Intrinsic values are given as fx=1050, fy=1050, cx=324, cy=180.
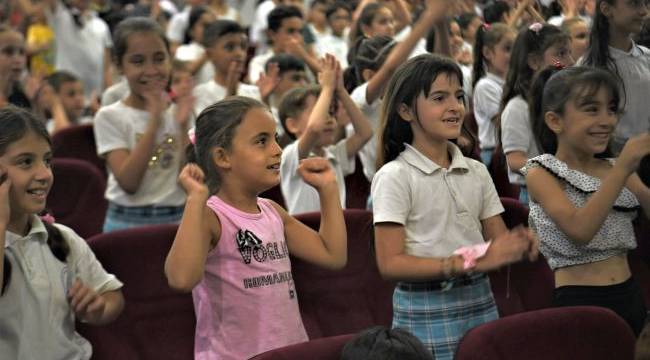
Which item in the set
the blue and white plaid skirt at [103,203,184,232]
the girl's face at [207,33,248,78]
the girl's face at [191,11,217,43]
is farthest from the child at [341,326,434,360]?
the girl's face at [191,11,217,43]

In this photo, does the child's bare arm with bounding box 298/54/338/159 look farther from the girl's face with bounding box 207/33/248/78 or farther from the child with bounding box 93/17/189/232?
the girl's face with bounding box 207/33/248/78

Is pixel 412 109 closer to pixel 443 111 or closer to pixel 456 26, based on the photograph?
pixel 443 111

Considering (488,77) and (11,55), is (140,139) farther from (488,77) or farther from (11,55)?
(11,55)

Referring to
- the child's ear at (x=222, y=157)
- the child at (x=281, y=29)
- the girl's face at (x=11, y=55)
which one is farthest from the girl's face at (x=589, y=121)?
the child at (x=281, y=29)

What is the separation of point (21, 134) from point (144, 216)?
124cm

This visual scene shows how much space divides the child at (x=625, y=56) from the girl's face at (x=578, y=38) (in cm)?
23

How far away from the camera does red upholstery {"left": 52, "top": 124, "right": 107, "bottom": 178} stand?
4.92 m

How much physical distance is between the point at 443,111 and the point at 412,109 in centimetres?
9

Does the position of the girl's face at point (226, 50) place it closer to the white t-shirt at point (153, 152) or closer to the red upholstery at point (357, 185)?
the red upholstery at point (357, 185)

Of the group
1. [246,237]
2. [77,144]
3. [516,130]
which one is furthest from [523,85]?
[77,144]

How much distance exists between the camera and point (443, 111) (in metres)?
2.74

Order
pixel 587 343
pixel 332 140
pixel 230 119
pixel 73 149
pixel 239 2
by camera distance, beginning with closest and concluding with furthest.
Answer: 1. pixel 587 343
2. pixel 230 119
3. pixel 332 140
4. pixel 73 149
5. pixel 239 2

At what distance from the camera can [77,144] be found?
16.3ft

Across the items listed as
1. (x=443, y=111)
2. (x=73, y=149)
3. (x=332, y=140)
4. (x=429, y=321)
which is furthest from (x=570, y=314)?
(x=73, y=149)
